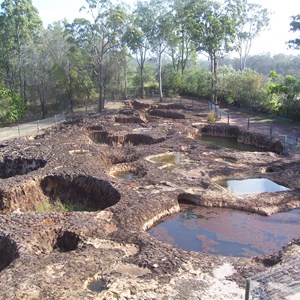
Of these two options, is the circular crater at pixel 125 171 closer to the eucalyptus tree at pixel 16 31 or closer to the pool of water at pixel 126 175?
the pool of water at pixel 126 175

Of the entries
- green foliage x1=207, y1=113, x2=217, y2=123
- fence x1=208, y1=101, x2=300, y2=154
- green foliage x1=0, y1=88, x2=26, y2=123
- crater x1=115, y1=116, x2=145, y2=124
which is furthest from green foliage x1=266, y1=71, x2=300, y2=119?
green foliage x1=0, y1=88, x2=26, y2=123

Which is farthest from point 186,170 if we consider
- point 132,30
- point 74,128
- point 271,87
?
point 132,30

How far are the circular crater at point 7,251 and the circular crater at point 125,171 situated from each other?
27.7 feet

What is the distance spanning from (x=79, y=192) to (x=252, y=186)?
7842 mm

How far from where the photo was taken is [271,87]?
35.8m

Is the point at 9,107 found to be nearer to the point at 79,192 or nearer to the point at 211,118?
the point at 211,118

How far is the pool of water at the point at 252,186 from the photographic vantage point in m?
17.3

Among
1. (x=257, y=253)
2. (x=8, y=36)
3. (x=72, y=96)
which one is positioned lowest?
(x=257, y=253)

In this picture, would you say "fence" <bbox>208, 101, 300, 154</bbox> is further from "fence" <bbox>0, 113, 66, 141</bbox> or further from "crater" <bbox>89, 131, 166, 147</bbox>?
"fence" <bbox>0, 113, 66, 141</bbox>

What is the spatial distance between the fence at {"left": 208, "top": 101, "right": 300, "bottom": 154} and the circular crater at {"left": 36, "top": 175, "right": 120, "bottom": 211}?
11.5 metres

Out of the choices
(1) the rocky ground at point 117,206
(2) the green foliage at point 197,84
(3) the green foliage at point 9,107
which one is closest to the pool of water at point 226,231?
(1) the rocky ground at point 117,206

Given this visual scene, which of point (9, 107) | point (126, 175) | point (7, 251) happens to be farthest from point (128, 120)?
point (7, 251)

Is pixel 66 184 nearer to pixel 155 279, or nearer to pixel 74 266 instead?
pixel 74 266

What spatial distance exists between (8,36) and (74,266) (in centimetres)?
3886
